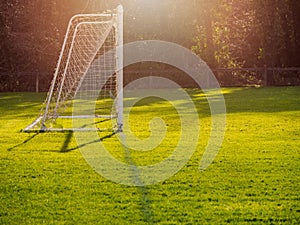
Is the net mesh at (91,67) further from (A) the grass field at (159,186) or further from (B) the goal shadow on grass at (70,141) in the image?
(A) the grass field at (159,186)

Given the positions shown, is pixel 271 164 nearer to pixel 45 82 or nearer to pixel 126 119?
pixel 126 119

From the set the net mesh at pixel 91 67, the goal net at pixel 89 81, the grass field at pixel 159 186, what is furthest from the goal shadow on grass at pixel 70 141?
the net mesh at pixel 91 67

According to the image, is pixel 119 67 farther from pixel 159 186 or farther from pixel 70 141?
pixel 159 186

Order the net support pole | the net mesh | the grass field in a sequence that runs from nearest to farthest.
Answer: the grass field < the net support pole < the net mesh

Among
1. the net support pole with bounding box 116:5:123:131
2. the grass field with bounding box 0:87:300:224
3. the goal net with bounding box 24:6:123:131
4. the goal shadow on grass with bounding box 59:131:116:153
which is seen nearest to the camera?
the grass field with bounding box 0:87:300:224

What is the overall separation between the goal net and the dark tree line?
17.7ft

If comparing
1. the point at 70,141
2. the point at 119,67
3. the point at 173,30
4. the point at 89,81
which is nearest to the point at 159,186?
the point at 70,141

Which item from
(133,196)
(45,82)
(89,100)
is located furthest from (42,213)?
(45,82)

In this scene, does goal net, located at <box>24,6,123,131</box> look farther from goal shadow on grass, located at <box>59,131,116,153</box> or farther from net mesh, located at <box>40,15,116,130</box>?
goal shadow on grass, located at <box>59,131,116,153</box>

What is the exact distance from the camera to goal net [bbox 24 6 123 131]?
11.9 metres

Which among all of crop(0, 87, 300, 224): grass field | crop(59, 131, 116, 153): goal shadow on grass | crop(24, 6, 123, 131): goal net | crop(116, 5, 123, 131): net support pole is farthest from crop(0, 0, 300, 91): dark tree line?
crop(0, 87, 300, 224): grass field

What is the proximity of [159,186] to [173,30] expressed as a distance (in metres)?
23.1

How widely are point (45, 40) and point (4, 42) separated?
1.89m

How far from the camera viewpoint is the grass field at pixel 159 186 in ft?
18.7
